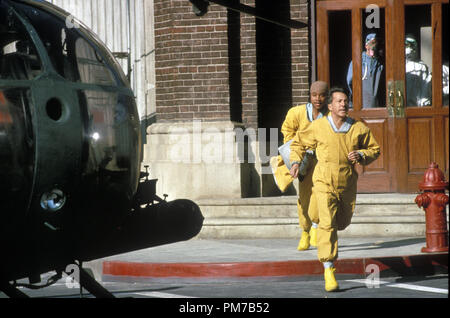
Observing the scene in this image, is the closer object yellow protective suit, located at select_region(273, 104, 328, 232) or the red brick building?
yellow protective suit, located at select_region(273, 104, 328, 232)

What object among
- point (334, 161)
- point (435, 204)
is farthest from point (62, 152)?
point (435, 204)

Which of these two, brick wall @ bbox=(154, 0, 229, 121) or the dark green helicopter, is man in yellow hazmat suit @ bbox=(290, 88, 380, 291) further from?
brick wall @ bbox=(154, 0, 229, 121)

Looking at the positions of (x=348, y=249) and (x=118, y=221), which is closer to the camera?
(x=118, y=221)

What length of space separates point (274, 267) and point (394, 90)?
5027 millimetres

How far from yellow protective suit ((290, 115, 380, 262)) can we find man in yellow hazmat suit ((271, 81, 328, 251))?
1.56m

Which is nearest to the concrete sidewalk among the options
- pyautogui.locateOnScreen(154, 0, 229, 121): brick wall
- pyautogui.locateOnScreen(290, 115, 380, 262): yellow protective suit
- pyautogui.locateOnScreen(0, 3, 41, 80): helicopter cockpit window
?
pyautogui.locateOnScreen(290, 115, 380, 262): yellow protective suit

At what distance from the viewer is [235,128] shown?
505 inches

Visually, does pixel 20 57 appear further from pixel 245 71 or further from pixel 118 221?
pixel 245 71

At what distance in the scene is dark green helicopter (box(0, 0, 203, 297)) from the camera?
11.3 feet

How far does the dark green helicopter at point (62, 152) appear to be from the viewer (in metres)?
3.44

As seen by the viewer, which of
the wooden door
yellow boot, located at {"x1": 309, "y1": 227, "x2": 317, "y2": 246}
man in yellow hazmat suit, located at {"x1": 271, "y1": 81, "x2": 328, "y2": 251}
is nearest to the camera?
man in yellow hazmat suit, located at {"x1": 271, "y1": 81, "x2": 328, "y2": 251}

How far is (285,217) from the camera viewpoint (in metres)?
12.1
